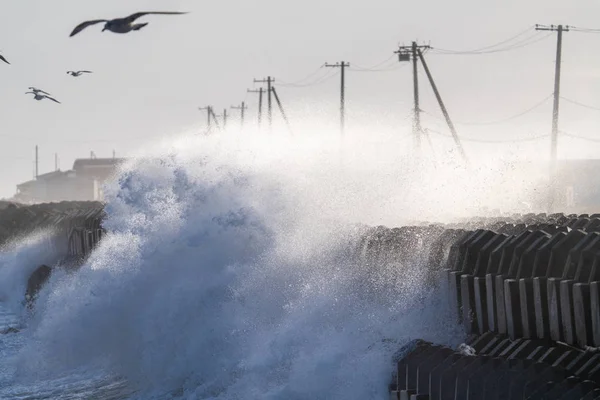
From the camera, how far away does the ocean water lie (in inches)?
615

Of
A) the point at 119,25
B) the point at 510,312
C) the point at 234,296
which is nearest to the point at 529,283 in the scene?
the point at 510,312

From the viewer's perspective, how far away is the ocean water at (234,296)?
51.3ft

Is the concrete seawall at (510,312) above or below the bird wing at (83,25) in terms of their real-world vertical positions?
below

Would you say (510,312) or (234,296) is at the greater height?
(510,312)

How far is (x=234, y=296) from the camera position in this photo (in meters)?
19.6

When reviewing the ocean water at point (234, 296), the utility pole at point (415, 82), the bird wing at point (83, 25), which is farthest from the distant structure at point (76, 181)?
the bird wing at point (83, 25)

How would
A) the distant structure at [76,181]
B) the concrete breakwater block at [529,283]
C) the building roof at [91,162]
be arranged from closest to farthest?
1. the concrete breakwater block at [529,283]
2. the distant structure at [76,181]
3. the building roof at [91,162]

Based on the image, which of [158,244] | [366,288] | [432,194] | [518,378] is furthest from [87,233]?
[518,378]

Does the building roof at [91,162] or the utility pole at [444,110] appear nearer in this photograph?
the utility pole at [444,110]

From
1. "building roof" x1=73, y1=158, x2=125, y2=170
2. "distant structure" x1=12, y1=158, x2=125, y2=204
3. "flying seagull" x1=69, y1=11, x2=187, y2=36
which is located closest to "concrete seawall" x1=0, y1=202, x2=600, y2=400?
"flying seagull" x1=69, y1=11, x2=187, y2=36

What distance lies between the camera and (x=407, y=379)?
533 inches

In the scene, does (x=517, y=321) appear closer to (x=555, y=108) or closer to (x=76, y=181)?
(x=555, y=108)

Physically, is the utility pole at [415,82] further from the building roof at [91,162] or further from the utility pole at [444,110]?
the building roof at [91,162]

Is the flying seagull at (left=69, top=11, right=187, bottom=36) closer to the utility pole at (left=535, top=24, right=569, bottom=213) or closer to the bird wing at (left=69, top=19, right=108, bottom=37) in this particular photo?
the bird wing at (left=69, top=19, right=108, bottom=37)
